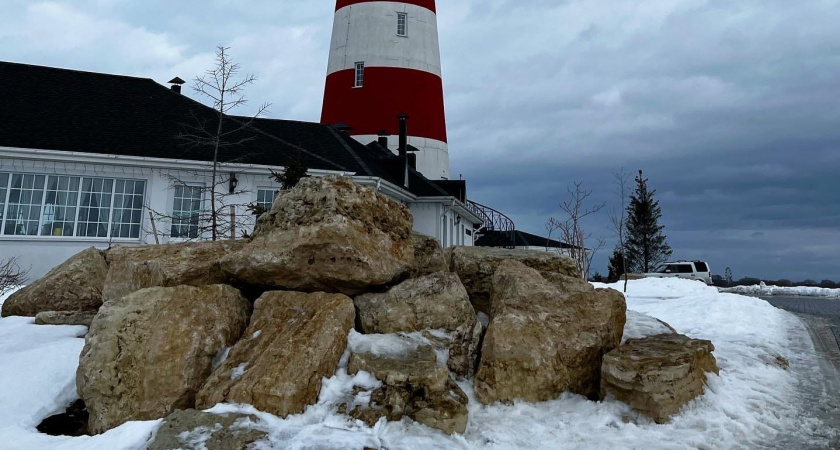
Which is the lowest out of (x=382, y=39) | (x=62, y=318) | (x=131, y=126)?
(x=62, y=318)

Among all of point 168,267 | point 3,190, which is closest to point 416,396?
point 168,267

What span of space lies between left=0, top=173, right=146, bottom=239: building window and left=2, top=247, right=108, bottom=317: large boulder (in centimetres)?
697

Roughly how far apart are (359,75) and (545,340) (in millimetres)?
18895

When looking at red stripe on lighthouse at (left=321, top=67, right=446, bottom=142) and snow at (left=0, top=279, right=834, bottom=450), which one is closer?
snow at (left=0, top=279, right=834, bottom=450)

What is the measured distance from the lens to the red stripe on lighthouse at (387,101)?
21984 mm

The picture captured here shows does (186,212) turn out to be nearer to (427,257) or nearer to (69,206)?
(69,206)

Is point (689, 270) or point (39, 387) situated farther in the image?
point (689, 270)

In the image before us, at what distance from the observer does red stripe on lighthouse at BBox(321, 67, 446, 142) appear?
2198cm

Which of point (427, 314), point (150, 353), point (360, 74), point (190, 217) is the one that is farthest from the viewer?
point (360, 74)

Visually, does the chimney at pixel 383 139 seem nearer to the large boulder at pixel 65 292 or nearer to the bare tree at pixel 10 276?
the bare tree at pixel 10 276

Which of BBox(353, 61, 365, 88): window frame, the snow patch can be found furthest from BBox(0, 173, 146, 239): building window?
the snow patch

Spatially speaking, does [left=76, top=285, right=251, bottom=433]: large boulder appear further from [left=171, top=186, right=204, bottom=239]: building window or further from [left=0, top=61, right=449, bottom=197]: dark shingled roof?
[left=171, top=186, right=204, bottom=239]: building window

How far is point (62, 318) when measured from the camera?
685cm

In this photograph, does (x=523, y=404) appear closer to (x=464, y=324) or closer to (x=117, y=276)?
(x=464, y=324)
